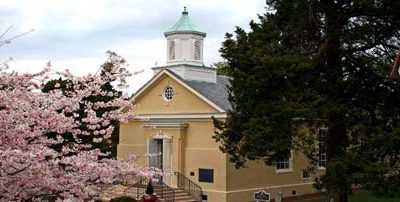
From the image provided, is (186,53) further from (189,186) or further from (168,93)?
(189,186)

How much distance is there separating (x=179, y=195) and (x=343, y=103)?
1210 cm

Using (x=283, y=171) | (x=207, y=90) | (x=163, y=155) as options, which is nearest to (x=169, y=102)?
(x=207, y=90)

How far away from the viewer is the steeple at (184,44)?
30.8m

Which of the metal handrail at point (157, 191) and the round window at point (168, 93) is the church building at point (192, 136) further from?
the metal handrail at point (157, 191)

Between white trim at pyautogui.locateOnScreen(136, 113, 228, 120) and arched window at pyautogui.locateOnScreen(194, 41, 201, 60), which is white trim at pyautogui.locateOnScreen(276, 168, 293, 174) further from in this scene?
arched window at pyautogui.locateOnScreen(194, 41, 201, 60)

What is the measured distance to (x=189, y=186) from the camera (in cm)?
2773

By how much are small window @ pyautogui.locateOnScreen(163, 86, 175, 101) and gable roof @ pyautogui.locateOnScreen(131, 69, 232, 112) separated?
0.76 meters

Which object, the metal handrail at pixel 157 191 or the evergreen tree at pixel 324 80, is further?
the metal handrail at pixel 157 191

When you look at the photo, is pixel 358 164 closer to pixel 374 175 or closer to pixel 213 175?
pixel 374 175

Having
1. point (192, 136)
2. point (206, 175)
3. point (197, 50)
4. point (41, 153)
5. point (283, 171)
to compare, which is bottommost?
point (206, 175)

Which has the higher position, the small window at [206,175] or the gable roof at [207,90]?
the gable roof at [207,90]

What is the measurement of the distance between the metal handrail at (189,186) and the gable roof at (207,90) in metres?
3.84

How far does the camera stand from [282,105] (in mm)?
17016

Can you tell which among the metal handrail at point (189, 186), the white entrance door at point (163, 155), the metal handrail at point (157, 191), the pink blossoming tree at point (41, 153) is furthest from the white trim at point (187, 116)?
the pink blossoming tree at point (41, 153)
